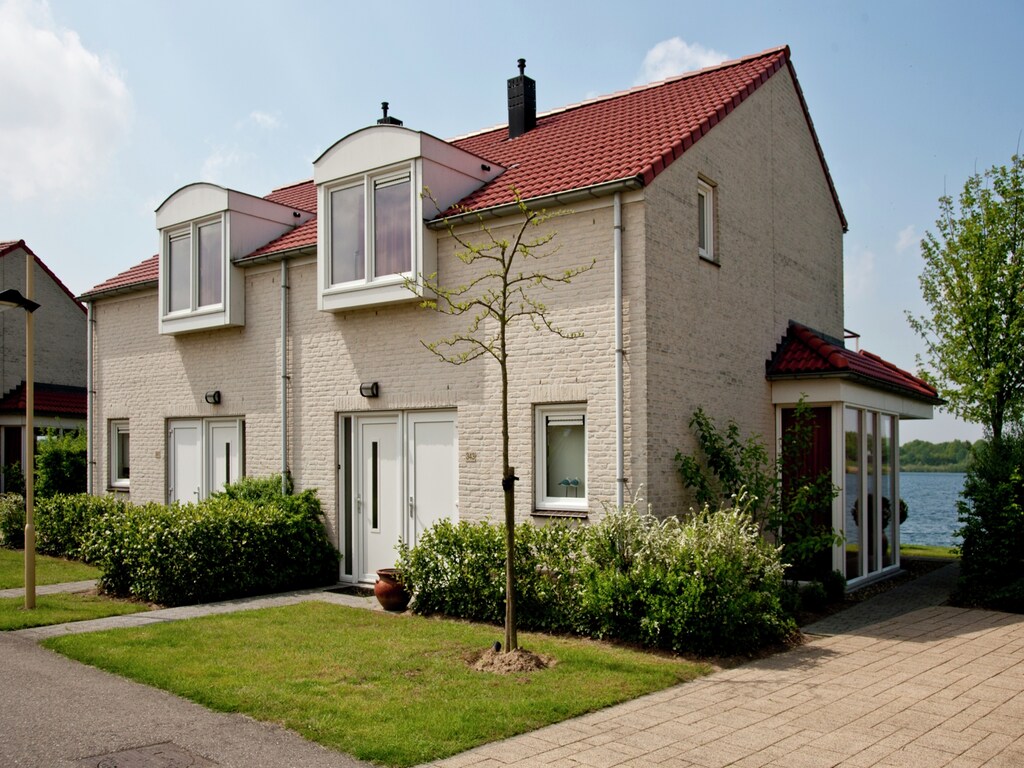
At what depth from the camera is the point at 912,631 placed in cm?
1052

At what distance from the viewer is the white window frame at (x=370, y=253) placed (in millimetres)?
12560

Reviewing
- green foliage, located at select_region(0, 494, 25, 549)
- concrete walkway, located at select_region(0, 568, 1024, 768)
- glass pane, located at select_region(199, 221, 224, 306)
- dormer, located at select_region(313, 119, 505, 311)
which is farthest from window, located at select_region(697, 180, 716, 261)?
green foliage, located at select_region(0, 494, 25, 549)

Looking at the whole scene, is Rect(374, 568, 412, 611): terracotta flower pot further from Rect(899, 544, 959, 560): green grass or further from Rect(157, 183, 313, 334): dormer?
Rect(899, 544, 959, 560): green grass

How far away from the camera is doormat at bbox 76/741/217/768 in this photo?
5.96 m

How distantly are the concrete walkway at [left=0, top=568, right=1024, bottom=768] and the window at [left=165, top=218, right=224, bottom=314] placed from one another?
7.93 metres

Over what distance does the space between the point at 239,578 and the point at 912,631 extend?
29.7ft

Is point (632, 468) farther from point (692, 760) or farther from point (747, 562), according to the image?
point (692, 760)

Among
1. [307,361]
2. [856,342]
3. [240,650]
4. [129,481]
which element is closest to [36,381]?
[129,481]

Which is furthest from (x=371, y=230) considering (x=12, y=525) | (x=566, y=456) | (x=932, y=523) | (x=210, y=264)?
(x=932, y=523)

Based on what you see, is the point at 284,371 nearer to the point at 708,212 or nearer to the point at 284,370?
the point at 284,370

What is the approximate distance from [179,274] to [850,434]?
12.3m

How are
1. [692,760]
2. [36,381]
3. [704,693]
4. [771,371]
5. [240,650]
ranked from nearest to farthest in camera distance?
[692,760], [704,693], [240,650], [771,371], [36,381]

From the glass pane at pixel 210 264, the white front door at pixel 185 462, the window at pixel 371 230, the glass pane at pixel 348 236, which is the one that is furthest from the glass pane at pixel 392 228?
the white front door at pixel 185 462

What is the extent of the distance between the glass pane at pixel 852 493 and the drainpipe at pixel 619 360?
4.28 metres
